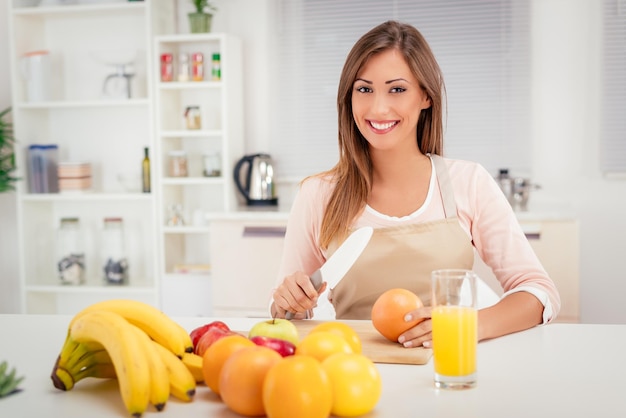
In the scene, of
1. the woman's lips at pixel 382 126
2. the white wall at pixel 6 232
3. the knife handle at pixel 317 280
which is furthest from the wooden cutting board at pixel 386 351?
the white wall at pixel 6 232

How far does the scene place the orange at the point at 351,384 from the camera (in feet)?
3.49

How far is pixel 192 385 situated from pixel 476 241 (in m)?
1.09

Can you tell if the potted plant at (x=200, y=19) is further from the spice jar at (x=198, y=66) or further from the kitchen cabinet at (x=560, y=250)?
the kitchen cabinet at (x=560, y=250)

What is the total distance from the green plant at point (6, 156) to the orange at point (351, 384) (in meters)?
3.59

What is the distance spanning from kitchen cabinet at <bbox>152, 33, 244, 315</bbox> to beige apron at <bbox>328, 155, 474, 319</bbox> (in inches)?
80.5

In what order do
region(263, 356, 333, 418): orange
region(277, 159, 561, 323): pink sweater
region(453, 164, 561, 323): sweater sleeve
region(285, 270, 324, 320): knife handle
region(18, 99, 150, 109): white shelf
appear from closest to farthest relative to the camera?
region(263, 356, 333, 418): orange → region(285, 270, 324, 320): knife handle → region(453, 164, 561, 323): sweater sleeve → region(277, 159, 561, 323): pink sweater → region(18, 99, 150, 109): white shelf

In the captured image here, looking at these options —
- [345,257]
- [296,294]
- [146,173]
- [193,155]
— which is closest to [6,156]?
[146,173]

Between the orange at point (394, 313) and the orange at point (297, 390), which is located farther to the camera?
the orange at point (394, 313)

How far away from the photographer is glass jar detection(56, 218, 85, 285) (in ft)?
14.4

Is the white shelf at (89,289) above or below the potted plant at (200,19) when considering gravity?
below

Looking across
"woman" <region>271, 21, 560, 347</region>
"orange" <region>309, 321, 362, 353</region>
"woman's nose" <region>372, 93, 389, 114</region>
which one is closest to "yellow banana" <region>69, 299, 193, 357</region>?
"orange" <region>309, 321, 362, 353</region>

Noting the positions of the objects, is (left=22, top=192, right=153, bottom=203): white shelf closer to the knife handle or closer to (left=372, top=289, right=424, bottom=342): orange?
the knife handle

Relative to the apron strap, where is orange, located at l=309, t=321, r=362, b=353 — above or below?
below

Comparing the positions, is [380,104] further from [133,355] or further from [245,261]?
[245,261]
